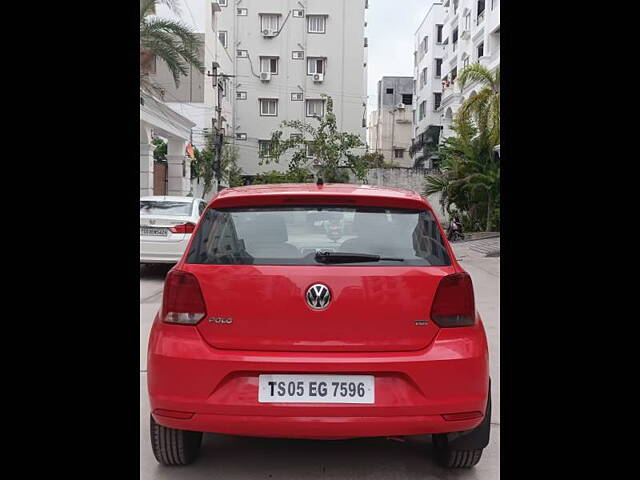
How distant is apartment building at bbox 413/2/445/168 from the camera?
1646 inches

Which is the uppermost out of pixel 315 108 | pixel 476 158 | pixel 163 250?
pixel 315 108

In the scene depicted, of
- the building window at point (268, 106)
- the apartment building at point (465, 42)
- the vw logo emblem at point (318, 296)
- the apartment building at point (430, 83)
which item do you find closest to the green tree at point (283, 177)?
the building window at point (268, 106)

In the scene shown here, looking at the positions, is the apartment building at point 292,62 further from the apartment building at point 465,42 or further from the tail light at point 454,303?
the tail light at point 454,303

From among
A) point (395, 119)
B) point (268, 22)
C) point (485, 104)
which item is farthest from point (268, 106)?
point (485, 104)

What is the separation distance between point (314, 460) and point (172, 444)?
0.76m

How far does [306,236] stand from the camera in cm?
314

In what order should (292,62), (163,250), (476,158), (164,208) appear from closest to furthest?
(163,250) → (164,208) → (476,158) → (292,62)

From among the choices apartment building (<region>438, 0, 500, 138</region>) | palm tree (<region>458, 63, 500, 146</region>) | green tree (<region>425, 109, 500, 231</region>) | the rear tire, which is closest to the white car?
the rear tire

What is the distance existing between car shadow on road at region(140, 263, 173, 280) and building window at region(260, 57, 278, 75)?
2889 centimetres

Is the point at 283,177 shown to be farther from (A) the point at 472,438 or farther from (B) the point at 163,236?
(A) the point at 472,438

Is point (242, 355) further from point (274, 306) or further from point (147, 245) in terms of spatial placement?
point (147, 245)

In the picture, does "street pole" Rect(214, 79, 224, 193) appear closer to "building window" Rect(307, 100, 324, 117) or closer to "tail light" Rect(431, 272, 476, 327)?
"building window" Rect(307, 100, 324, 117)

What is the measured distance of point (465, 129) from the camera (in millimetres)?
21328
